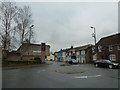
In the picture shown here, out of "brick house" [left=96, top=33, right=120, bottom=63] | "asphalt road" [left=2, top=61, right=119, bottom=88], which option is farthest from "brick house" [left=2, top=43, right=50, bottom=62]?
"asphalt road" [left=2, top=61, right=119, bottom=88]

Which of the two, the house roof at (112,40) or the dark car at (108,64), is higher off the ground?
the house roof at (112,40)

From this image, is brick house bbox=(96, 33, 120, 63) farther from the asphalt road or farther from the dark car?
the asphalt road

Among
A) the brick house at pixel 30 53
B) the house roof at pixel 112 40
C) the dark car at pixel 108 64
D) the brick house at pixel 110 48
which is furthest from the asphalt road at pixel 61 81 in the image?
the brick house at pixel 30 53

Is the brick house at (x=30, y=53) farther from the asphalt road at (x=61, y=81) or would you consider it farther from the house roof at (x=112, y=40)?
the asphalt road at (x=61, y=81)

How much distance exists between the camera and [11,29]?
31.4m

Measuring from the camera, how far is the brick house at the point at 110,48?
102ft

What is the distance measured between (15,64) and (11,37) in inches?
252

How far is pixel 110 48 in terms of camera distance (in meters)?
33.5

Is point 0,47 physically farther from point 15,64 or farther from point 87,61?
point 87,61

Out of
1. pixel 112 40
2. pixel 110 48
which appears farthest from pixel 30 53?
pixel 112 40

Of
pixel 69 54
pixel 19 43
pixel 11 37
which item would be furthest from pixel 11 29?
pixel 69 54

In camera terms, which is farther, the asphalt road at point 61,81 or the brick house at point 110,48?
the brick house at point 110,48

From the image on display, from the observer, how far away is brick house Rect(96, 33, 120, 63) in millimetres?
31153

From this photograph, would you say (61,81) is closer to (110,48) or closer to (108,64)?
(108,64)
